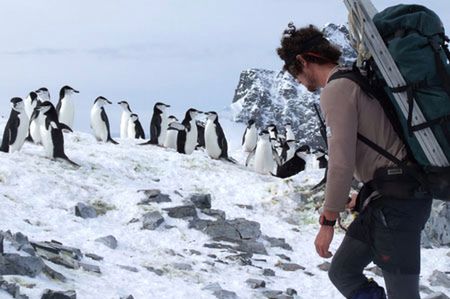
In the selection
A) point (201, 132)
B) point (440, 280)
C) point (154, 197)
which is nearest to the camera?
point (440, 280)

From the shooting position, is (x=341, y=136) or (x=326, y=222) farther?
(x=326, y=222)

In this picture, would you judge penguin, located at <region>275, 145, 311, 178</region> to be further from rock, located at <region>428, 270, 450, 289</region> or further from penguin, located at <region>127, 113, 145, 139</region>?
rock, located at <region>428, 270, 450, 289</region>

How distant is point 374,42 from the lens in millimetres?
3074

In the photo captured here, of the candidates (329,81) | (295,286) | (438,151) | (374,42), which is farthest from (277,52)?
(295,286)

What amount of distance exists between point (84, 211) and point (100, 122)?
36.8ft

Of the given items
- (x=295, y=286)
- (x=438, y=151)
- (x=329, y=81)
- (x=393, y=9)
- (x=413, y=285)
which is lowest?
(x=295, y=286)

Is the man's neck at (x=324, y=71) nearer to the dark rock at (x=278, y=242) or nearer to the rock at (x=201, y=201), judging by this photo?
the dark rock at (x=278, y=242)

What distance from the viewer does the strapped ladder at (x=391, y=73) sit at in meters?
3.02

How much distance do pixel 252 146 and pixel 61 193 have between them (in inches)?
668

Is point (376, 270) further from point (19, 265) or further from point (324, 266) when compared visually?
point (19, 265)

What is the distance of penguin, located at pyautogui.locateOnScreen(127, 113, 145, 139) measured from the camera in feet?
87.5

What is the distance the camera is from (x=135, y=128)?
26.9 metres

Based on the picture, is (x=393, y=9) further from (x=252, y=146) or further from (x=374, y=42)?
(x=252, y=146)

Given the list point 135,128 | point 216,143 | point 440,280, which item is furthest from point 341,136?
point 135,128
